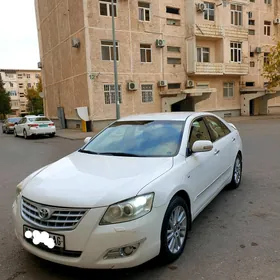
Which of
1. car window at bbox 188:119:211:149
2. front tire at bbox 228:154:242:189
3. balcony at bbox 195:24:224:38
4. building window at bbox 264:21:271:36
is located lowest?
front tire at bbox 228:154:242:189

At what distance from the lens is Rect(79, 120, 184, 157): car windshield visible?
3426mm

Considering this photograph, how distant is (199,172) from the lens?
11.0 ft

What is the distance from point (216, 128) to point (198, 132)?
85cm

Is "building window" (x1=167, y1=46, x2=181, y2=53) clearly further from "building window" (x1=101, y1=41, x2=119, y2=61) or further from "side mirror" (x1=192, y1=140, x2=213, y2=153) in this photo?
"side mirror" (x1=192, y1=140, x2=213, y2=153)

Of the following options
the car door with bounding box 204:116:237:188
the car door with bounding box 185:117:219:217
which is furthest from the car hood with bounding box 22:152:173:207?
the car door with bounding box 204:116:237:188

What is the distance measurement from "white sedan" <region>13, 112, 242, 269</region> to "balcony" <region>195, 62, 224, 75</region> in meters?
21.5

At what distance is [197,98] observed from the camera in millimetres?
24328

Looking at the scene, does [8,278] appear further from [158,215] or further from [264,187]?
[264,187]

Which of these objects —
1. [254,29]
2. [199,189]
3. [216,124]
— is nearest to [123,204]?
[199,189]

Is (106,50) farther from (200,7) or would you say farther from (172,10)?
(200,7)

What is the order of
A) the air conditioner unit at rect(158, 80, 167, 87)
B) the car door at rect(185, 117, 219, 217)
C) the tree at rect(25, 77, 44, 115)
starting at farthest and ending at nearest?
the tree at rect(25, 77, 44, 115) → the air conditioner unit at rect(158, 80, 167, 87) → the car door at rect(185, 117, 219, 217)

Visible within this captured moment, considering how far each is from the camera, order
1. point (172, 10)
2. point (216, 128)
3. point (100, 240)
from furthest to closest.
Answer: point (172, 10) → point (216, 128) → point (100, 240)

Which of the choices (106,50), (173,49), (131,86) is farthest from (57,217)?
(173,49)

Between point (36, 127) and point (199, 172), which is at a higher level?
point (199, 172)
